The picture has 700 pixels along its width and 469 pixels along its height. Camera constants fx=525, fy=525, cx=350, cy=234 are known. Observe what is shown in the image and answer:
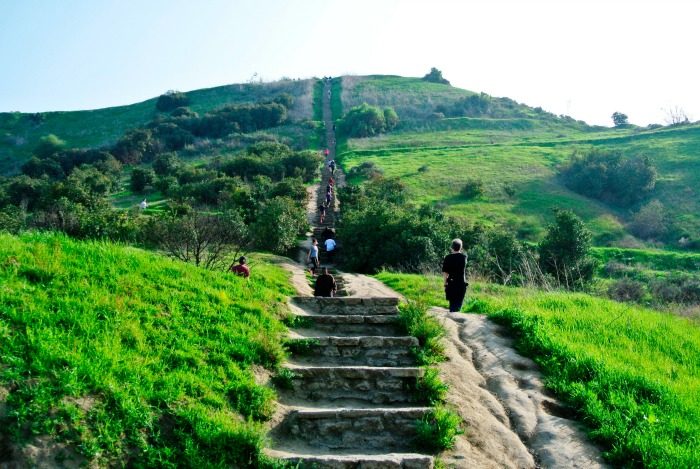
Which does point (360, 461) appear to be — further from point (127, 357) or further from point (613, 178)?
point (613, 178)

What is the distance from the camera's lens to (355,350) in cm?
719

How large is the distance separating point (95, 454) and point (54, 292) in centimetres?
235

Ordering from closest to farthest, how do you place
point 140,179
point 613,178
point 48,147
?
point 140,179 → point 613,178 → point 48,147

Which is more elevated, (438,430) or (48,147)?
(48,147)

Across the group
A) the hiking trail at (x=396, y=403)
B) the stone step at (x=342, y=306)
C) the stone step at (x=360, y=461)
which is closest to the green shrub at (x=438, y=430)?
the hiking trail at (x=396, y=403)

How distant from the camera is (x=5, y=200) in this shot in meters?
31.5

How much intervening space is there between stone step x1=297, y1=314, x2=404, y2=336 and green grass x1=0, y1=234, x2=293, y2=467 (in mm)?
744

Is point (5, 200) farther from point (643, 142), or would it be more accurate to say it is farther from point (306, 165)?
point (643, 142)

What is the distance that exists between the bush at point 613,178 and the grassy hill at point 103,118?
37.8 meters

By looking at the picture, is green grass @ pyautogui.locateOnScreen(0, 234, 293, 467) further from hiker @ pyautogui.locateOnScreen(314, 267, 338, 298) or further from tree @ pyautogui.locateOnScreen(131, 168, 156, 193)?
tree @ pyautogui.locateOnScreen(131, 168, 156, 193)

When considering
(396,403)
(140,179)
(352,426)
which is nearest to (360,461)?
(352,426)

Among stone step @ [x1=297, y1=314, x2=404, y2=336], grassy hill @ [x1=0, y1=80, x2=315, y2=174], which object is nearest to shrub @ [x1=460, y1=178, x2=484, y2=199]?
stone step @ [x1=297, y1=314, x2=404, y2=336]

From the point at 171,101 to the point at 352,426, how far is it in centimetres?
8046

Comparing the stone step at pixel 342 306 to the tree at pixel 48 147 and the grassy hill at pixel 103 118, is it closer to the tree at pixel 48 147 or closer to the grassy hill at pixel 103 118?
the grassy hill at pixel 103 118
